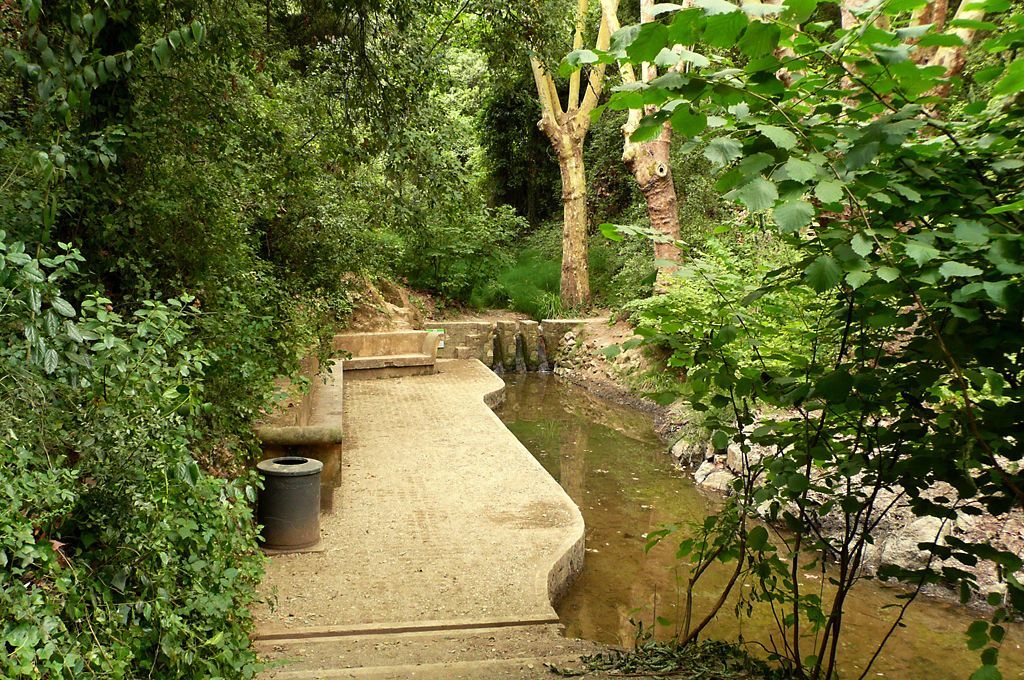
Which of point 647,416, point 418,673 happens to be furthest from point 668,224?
point 418,673

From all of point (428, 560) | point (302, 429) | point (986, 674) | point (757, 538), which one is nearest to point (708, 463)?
point (428, 560)

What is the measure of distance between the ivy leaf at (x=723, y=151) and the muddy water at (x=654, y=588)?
111 inches

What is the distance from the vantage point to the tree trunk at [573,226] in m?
19.4

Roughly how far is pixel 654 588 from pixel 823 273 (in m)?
5.23

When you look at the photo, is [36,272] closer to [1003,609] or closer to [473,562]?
[1003,609]

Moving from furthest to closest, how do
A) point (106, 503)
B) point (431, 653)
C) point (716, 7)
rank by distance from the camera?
1. point (431, 653)
2. point (106, 503)
3. point (716, 7)

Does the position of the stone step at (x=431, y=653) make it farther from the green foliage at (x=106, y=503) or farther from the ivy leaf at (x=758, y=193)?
the ivy leaf at (x=758, y=193)

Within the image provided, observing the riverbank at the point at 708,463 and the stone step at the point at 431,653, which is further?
the riverbank at the point at 708,463

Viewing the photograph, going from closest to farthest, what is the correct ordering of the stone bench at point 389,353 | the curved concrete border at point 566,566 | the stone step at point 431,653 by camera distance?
the stone step at point 431,653 < the curved concrete border at point 566,566 < the stone bench at point 389,353

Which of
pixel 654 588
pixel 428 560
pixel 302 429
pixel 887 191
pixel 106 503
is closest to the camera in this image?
pixel 887 191

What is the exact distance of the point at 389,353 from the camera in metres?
15.6

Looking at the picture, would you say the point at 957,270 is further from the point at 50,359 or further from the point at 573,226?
the point at 573,226

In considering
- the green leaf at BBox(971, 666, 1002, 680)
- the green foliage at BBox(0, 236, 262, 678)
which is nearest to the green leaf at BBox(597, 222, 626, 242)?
the green leaf at BBox(971, 666, 1002, 680)

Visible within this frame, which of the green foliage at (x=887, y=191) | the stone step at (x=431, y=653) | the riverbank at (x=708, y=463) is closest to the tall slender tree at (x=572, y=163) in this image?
the riverbank at (x=708, y=463)
